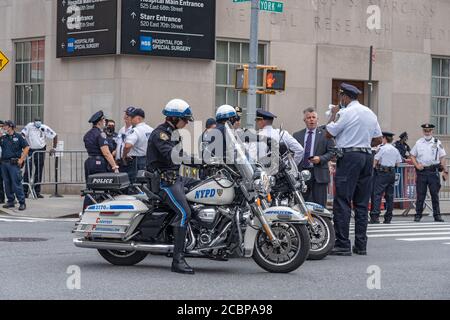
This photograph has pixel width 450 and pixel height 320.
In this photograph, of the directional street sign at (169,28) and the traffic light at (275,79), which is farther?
the directional street sign at (169,28)

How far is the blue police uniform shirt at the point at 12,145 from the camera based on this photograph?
19.5m

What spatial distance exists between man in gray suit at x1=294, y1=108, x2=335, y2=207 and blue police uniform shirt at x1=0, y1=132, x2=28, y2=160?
26.3 feet

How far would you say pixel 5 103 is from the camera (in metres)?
25.0

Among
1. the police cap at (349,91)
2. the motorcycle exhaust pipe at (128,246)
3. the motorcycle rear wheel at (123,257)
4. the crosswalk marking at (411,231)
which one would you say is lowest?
the crosswalk marking at (411,231)

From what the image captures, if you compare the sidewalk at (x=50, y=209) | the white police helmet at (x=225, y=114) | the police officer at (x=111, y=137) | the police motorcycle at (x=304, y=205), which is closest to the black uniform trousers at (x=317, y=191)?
the police motorcycle at (x=304, y=205)

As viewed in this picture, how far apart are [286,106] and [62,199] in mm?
6660

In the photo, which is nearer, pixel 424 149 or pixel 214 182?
pixel 214 182

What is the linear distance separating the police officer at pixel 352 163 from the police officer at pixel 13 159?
8.89m

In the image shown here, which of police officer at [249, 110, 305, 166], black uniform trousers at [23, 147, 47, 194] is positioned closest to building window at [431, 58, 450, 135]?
black uniform trousers at [23, 147, 47, 194]

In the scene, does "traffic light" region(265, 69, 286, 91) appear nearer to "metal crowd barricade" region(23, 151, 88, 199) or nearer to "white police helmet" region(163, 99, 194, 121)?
"metal crowd barricade" region(23, 151, 88, 199)

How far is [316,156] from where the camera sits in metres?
13.1

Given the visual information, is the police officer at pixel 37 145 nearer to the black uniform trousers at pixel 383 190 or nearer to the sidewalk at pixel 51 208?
the sidewalk at pixel 51 208
